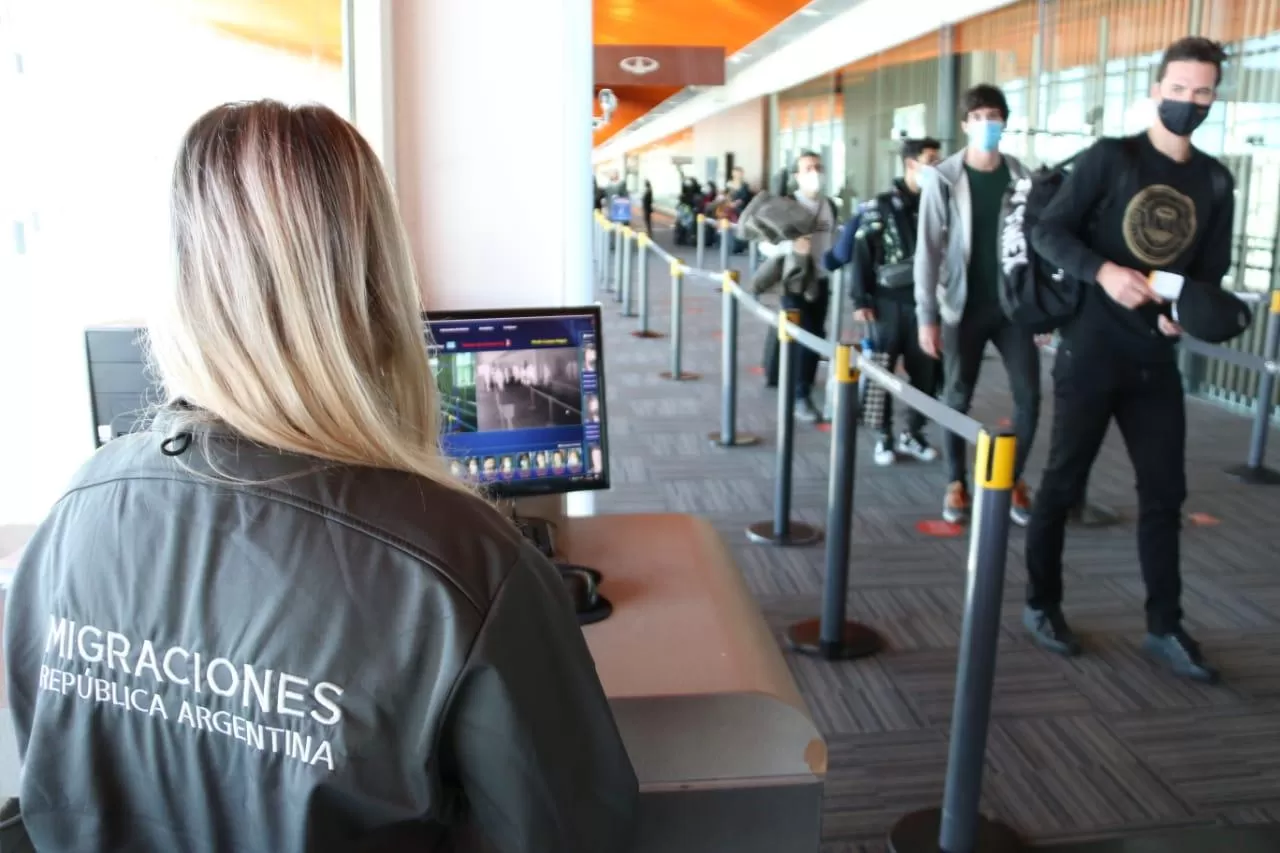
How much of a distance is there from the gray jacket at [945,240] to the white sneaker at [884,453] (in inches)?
44.6

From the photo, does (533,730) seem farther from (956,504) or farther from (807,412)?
(807,412)

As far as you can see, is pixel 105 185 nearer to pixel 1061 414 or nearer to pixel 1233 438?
pixel 1061 414

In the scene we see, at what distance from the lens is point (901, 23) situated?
8797 mm

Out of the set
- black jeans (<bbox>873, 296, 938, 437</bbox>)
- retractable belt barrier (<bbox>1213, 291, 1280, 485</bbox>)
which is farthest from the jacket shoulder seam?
retractable belt barrier (<bbox>1213, 291, 1280, 485</bbox>)

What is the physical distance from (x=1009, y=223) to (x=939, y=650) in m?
1.25

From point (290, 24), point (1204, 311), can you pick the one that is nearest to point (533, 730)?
point (290, 24)

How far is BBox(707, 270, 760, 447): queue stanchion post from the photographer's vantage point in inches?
196

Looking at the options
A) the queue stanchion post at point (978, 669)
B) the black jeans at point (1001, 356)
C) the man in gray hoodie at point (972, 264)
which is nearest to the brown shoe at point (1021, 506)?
the man in gray hoodie at point (972, 264)

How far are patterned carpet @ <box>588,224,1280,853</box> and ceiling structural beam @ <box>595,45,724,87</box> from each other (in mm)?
2775

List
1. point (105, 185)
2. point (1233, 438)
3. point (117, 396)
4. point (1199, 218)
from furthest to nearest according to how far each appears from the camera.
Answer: point (1233, 438), point (1199, 218), point (105, 185), point (117, 396)

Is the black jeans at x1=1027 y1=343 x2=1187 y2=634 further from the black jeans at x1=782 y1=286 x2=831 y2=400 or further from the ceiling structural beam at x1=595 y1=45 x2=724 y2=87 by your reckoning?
the ceiling structural beam at x1=595 y1=45 x2=724 y2=87

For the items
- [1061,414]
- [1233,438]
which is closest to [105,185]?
[1061,414]

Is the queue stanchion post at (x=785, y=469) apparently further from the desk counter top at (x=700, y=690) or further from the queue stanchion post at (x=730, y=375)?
the desk counter top at (x=700, y=690)

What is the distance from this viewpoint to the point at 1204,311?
7.84 ft
